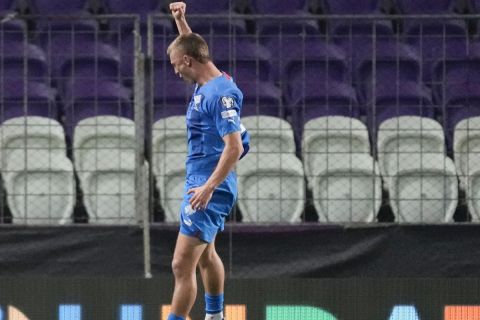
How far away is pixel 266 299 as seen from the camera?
9258 millimetres

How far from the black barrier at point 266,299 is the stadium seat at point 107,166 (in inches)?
22.4

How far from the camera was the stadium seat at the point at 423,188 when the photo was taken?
31.4 ft

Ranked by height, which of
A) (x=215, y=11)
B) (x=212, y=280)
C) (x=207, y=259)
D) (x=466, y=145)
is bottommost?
(x=212, y=280)

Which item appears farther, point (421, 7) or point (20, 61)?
point (421, 7)

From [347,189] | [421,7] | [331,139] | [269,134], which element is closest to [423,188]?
[347,189]

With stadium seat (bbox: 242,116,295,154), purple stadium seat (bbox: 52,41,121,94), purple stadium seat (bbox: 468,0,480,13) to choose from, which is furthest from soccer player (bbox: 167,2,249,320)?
purple stadium seat (bbox: 468,0,480,13)

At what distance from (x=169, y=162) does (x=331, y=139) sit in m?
1.18

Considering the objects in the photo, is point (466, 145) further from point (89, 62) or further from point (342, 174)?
point (89, 62)

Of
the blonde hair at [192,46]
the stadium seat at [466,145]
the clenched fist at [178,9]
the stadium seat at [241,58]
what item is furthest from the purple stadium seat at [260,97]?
the blonde hair at [192,46]

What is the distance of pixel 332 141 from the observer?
980 cm

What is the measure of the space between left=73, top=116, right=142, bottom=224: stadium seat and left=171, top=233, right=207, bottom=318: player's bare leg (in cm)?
163

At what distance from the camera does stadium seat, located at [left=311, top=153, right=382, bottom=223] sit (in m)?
9.64

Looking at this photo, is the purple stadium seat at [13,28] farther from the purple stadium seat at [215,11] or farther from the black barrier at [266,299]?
the black barrier at [266,299]

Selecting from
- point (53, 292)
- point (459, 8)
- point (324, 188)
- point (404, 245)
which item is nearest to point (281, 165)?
point (324, 188)
